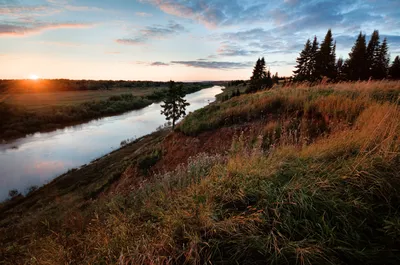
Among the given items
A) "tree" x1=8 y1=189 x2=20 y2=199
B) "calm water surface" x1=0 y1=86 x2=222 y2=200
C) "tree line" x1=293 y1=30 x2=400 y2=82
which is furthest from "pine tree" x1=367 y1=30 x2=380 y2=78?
"tree" x1=8 y1=189 x2=20 y2=199

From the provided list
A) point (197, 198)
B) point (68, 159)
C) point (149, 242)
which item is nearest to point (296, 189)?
point (197, 198)

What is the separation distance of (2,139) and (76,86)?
8887 cm

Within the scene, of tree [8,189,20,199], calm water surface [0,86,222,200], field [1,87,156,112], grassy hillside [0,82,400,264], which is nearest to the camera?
grassy hillside [0,82,400,264]

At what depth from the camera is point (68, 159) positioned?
2319cm

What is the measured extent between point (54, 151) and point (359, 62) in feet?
168

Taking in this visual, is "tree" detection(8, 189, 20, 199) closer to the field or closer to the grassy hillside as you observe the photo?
the grassy hillside

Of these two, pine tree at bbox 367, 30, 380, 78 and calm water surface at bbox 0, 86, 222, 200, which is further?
pine tree at bbox 367, 30, 380, 78

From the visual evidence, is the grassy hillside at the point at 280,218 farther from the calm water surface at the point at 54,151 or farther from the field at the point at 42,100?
the field at the point at 42,100

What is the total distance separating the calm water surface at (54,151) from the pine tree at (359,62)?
39551mm

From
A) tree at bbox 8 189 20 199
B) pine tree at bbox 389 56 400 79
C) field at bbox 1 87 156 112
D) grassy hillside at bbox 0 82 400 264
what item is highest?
pine tree at bbox 389 56 400 79

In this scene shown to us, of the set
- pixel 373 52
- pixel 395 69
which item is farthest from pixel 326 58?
pixel 395 69

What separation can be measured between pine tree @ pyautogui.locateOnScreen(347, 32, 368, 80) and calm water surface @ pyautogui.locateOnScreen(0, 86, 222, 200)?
130 feet

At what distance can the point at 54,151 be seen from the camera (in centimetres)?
2534

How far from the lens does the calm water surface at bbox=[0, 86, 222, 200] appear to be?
18.8 meters
